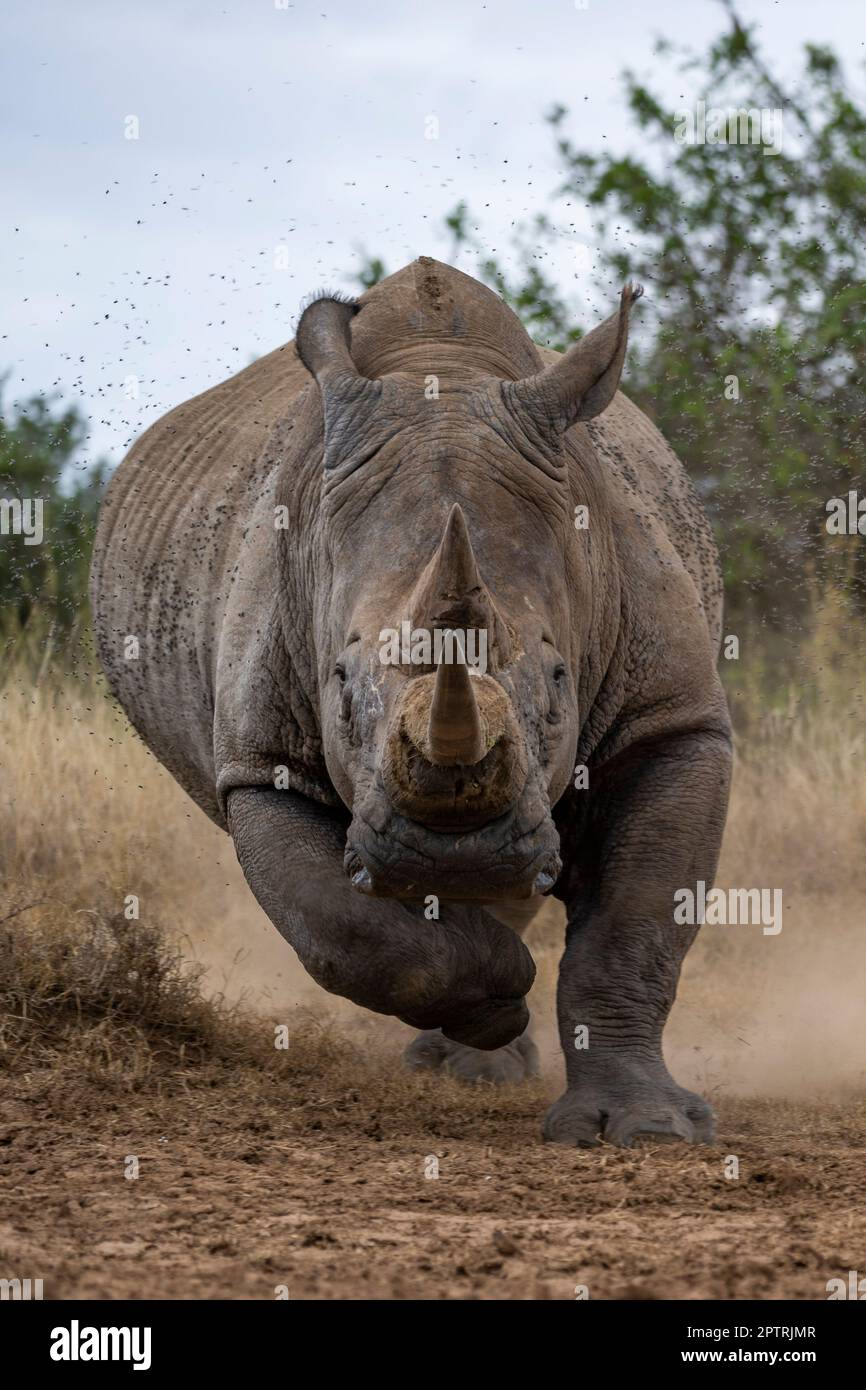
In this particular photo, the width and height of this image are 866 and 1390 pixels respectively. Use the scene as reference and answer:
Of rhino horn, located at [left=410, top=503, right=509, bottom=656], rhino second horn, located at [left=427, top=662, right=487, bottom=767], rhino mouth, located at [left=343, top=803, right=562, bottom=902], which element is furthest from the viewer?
rhino mouth, located at [left=343, top=803, right=562, bottom=902]

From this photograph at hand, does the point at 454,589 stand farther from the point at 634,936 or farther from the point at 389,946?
the point at 634,936

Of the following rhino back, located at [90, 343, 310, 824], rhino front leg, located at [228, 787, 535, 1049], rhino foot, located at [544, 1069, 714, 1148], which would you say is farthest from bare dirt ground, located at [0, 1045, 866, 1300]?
rhino back, located at [90, 343, 310, 824]

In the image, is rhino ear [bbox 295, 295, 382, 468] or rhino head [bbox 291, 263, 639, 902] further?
rhino ear [bbox 295, 295, 382, 468]

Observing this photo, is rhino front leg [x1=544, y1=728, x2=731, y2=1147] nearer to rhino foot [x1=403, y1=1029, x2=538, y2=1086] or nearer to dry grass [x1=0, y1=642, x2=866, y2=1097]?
dry grass [x1=0, y1=642, x2=866, y2=1097]

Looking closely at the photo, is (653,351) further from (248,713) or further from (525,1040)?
(248,713)

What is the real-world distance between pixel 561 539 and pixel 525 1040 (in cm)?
316

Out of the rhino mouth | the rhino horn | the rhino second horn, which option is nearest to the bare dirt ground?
the rhino mouth

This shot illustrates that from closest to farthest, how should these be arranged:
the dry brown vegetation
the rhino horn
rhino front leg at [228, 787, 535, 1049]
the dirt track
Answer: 1. the dirt track
2. the dry brown vegetation
3. the rhino horn
4. rhino front leg at [228, 787, 535, 1049]

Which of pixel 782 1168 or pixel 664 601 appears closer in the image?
pixel 782 1168

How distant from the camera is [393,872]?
510 centimetres

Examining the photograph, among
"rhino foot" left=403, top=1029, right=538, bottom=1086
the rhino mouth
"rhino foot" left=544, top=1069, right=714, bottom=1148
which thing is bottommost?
"rhino foot" left=544, top=1069, right=714, bottom=1148

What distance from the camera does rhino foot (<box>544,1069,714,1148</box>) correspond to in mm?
5953

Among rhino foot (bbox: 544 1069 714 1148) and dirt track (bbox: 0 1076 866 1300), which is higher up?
rhino foot (bbox: 544 1069 714 1148)

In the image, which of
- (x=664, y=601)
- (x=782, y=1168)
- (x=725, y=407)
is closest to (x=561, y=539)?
(x=664, y=601)
